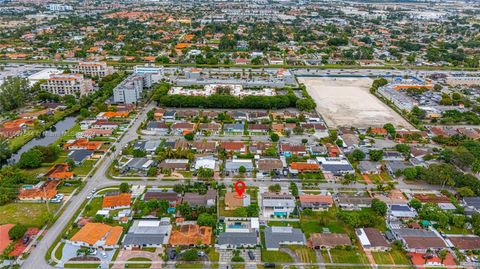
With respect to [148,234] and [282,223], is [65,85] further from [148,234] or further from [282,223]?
[282,223]

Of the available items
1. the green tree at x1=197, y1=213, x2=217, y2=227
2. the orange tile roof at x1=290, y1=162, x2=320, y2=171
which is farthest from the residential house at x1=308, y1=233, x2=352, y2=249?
the orange tile roof at x1=290, y1=162, x2=320, y2=171

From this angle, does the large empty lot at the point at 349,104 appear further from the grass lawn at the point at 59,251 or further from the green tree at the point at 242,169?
the grass lawn at the point at 59,251

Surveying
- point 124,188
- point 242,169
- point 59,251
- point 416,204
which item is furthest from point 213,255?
point 416,204

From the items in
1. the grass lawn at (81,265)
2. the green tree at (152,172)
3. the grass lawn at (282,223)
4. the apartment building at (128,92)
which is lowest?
the grass lawn at (282,223)

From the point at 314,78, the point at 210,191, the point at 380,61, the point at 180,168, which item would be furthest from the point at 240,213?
the point at 380,61

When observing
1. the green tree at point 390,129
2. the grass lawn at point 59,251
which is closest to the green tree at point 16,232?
the grass lawn at point 59,251
